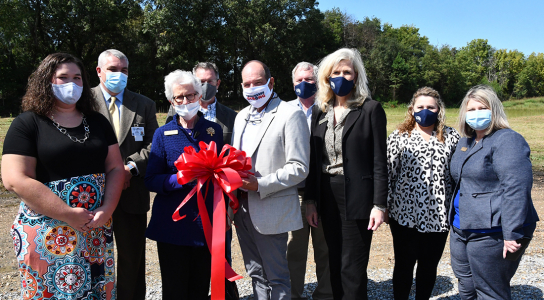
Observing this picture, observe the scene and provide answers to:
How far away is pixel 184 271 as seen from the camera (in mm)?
2891

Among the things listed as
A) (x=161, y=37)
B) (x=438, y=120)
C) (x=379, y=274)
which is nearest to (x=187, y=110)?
(x=438, y=120)

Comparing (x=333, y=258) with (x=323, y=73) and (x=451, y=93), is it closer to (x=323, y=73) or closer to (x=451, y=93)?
(x=323, y=73)

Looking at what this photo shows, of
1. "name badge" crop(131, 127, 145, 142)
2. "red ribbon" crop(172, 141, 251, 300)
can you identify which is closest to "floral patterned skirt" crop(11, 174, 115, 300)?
"red ribbon" crop(172, 141, 251, 300)

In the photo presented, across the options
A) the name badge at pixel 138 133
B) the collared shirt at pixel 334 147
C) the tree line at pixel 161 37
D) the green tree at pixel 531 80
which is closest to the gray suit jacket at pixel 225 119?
the name badge at pixel 138 133

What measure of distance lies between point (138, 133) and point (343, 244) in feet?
7.24

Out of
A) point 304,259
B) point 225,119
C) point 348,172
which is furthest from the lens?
point 225,119

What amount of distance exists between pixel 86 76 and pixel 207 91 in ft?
5.26

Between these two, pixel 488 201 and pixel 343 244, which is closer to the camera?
pixel 488 201

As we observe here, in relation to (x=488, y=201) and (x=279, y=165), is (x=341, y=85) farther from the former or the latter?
(x=488, y=201)

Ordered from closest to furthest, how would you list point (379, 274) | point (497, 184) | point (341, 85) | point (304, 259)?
1. point (497, 184)
2. point (341, 85)
3. point (304, 259)
4. point (379, 274)

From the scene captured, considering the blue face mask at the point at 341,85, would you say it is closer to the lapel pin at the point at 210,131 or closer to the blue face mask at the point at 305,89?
the lapel pin at the point at 210,131

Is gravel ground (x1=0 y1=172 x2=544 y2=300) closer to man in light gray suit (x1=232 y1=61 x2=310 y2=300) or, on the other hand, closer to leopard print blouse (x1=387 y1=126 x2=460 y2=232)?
leopard print blouse (x1=387 y1=126 x2=460 y2=232)

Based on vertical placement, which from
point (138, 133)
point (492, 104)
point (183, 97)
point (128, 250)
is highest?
point (183, 97)

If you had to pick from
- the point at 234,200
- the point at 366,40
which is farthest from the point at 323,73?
the point at 366,40
